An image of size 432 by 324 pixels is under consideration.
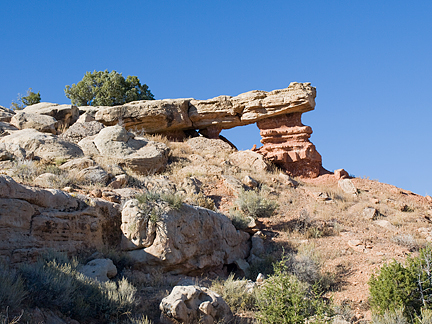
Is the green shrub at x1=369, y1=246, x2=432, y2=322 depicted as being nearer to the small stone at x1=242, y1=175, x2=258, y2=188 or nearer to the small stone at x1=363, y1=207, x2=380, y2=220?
the small stone at x1=363, y1=207, x2=380, y2=220

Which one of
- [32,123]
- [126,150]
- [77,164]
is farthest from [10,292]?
[32,123]

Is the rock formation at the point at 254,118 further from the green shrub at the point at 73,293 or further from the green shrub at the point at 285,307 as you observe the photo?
Answer: the green shrub at the point at 73,293

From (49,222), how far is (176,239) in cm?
237

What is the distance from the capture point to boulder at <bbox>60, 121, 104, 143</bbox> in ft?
47.2

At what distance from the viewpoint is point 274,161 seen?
15.9 meters

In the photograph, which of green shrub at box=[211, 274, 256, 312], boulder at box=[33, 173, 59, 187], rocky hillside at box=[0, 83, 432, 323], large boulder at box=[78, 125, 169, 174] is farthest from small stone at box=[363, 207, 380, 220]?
boulder at box=[33, 173, 59, 187]

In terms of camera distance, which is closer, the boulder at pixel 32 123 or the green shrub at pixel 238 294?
the green shrub at pixel 238 294

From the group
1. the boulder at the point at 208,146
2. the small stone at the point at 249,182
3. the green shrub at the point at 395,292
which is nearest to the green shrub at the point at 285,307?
the green shrub at the point at 395,292

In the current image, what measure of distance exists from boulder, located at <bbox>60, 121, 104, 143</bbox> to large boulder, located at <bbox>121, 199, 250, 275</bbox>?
773 cm

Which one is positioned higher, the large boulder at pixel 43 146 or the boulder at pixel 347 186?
the large boulder at pixel 43 146

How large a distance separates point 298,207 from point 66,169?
7.07m

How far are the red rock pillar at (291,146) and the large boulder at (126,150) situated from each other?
4724 millimetres

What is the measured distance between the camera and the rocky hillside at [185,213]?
5863 millimetres

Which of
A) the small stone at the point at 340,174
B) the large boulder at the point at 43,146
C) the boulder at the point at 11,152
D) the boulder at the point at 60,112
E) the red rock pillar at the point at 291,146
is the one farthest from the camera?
the boulder at the point at 60,112
